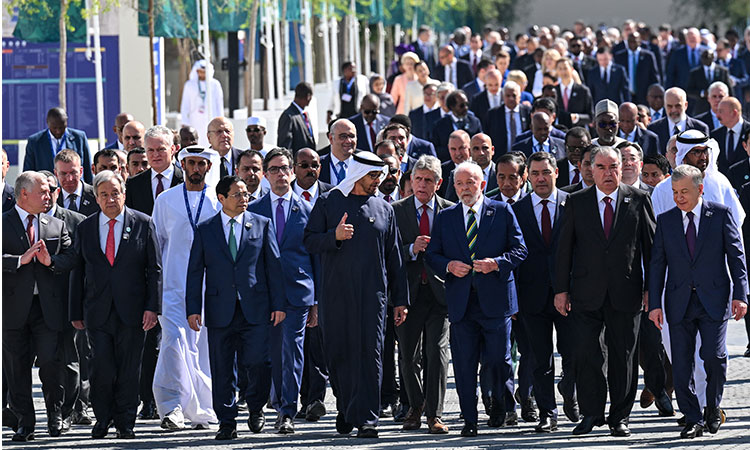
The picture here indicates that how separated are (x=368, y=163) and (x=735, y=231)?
8.30 ft

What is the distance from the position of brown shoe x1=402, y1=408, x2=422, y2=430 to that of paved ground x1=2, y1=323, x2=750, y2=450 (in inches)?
3.3

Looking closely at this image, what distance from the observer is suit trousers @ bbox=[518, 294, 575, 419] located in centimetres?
1222

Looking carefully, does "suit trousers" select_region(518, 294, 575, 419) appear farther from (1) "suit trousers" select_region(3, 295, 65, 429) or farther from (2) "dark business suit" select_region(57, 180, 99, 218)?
(2) "dark business suit" select_region(57, 180, 99, 218)

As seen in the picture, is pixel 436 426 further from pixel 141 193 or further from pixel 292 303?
pixel 141 193

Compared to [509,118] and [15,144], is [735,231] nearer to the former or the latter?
[509,118]

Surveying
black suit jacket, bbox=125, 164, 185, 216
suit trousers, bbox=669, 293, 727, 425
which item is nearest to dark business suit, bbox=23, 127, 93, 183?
black suit jacket, bbox=125, 164, 185, 216

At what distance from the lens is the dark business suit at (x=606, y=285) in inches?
466

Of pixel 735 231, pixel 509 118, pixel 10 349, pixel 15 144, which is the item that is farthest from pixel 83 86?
pixel 735 231

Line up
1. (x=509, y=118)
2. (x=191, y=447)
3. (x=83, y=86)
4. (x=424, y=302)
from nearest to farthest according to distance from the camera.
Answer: (x=191, y=447), (x=424, y=302), (x=509, y=118), (x=83, y=86)

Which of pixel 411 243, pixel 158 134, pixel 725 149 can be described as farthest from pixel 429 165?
pixel 725 149

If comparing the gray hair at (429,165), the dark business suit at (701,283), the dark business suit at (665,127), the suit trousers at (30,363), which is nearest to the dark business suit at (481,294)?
the gray hair at (429,165)

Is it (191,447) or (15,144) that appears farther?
(15,144)

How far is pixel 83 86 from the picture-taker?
25.8m

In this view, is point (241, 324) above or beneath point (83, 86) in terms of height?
beneath
